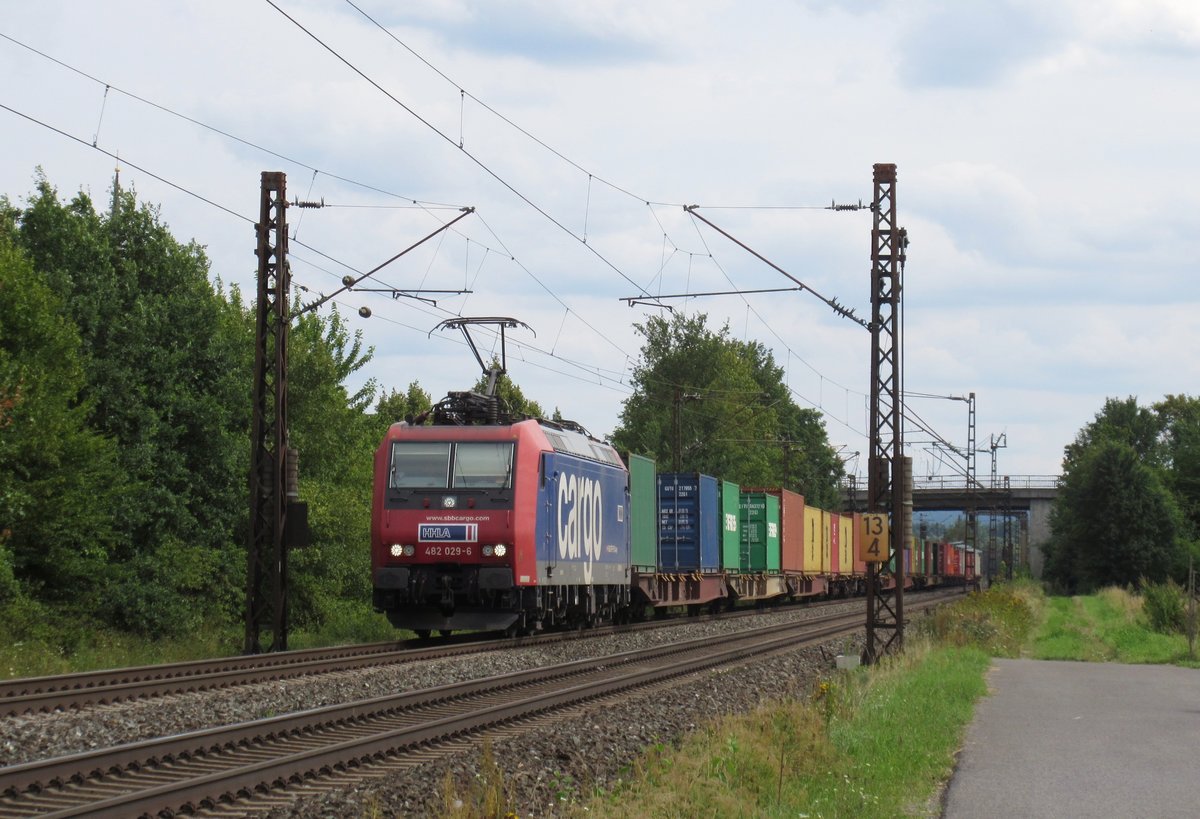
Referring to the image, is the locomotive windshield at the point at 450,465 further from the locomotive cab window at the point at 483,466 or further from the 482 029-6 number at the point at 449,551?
the 482 029-6 number at the point at 449,551

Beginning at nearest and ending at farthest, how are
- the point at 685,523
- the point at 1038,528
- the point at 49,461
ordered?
the point at 49,461
the point at 685,523
the point at 1038,528

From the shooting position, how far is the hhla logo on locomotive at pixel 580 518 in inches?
947

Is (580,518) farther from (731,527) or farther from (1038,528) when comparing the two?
(1038,528)

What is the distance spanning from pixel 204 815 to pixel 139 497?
19.7 metres

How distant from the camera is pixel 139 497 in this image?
27125 mm

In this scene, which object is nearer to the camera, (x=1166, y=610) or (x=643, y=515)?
(x=643, y=515)

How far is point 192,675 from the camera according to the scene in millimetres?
16172

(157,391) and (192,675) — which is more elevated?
(157,391)

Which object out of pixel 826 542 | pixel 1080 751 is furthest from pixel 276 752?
pixel 826 542

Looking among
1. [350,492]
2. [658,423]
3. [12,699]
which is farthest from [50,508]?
[658,423]

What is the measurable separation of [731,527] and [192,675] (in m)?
23.9

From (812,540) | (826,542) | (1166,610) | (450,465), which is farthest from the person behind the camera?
(826,542)

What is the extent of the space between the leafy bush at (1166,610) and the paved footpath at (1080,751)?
14297mm

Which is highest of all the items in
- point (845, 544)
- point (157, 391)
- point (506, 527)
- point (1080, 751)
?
point (157, 391)
